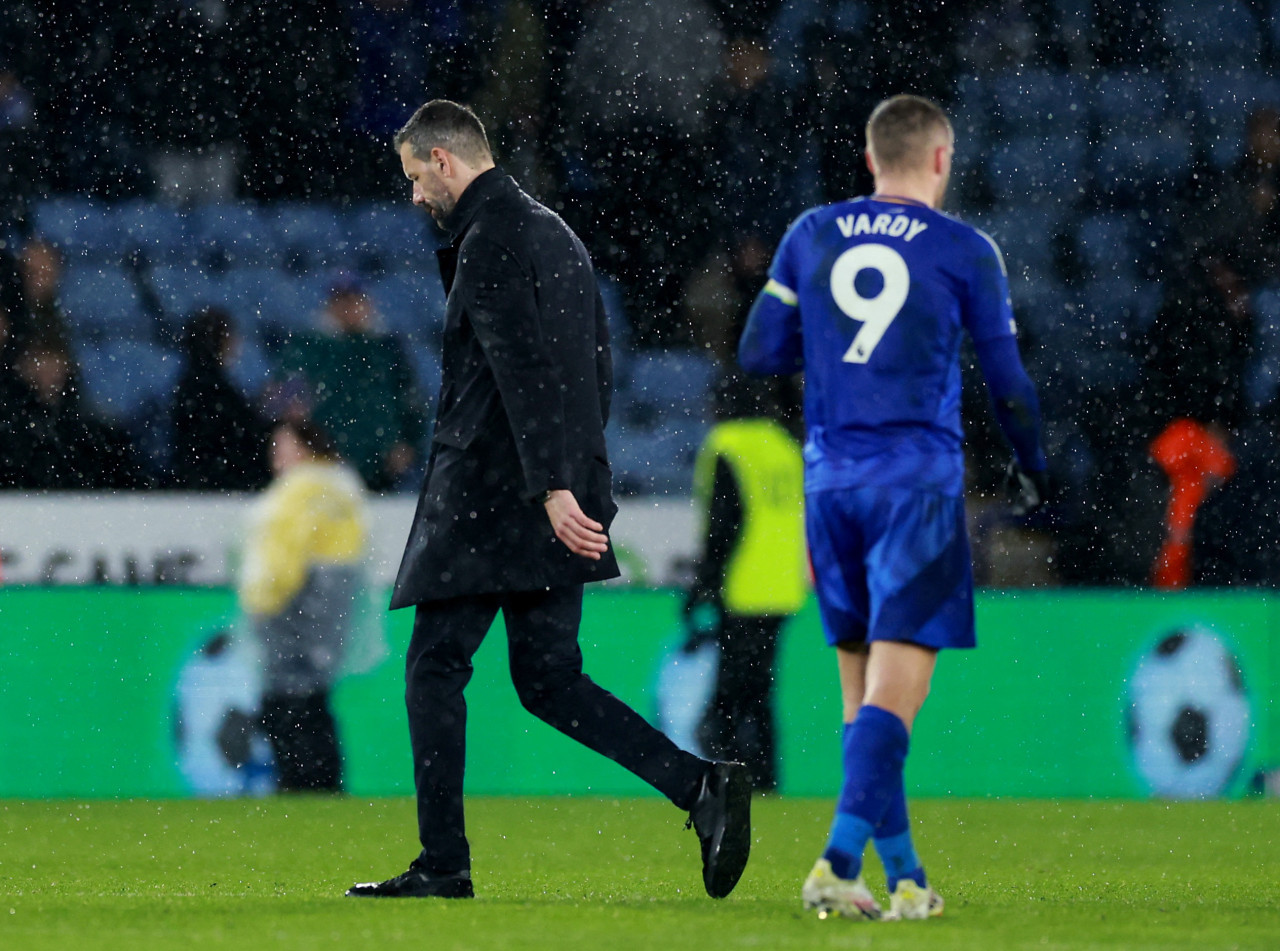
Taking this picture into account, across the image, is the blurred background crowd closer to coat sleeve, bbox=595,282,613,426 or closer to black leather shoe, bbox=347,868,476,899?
coat sleeve, bbox=595,282,613,426

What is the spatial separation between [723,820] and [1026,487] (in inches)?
38.3

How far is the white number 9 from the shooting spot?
412 cm

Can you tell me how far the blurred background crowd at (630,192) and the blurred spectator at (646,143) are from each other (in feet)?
0.06

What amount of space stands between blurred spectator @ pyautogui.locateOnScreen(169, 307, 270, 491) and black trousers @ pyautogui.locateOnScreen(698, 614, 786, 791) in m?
2.99

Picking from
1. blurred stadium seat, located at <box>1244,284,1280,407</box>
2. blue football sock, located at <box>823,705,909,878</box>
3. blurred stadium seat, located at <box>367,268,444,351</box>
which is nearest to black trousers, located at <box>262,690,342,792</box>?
blurred stadium seat, located at <box>367,268,444,351</box>

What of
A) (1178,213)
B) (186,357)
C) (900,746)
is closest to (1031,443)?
(900,746)

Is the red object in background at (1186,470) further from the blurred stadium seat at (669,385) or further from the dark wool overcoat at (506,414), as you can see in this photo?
the dark wool overcoat at (506,414)

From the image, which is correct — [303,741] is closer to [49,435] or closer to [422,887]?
[49,435]

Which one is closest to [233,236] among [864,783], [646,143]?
[646,143]

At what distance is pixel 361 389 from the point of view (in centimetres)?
1027

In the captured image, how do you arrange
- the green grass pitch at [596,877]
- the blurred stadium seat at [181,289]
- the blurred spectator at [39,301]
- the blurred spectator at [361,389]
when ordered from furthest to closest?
the blurred stadium seat at [181,289], the blurred spectator at [39,301], the blurred spectator at [361,389], the green grass pitch at [596,877]

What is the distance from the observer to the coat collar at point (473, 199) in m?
4.72

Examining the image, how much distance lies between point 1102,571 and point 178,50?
20.4 ft

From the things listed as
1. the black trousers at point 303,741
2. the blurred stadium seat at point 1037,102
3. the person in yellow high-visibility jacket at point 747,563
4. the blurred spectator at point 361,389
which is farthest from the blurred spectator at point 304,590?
the blurred stadium seat at point 1037,102
